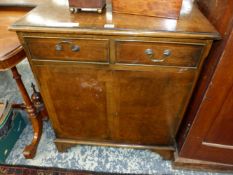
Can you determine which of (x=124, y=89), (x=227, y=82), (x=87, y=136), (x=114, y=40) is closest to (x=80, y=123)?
(x=87, y=136)

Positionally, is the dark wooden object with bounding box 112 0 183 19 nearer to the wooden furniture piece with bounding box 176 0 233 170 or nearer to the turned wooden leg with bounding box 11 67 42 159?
the wooden furniture piece with bounding box 176 0 233 170

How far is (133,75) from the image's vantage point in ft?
3.15

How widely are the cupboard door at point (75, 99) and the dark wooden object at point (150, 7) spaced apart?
1.06 feet

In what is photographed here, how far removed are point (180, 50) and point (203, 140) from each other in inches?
24.8

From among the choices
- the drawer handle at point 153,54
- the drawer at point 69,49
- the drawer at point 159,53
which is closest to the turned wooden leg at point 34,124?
the drawer at point 69,49

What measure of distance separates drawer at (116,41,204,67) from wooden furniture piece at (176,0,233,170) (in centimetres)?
10

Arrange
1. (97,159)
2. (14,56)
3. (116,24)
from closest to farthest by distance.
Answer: (116,24)
(14,56)
(97,159)

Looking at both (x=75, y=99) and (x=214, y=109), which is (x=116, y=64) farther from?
(x=214, y=109)

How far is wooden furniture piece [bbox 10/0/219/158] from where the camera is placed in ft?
2.70

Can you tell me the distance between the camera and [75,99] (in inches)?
43.4

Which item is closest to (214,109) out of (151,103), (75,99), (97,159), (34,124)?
(151,103)

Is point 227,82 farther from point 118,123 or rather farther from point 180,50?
point 118,123

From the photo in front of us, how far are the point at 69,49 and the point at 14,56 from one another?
320 millimetres

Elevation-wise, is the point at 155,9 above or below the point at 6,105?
above
